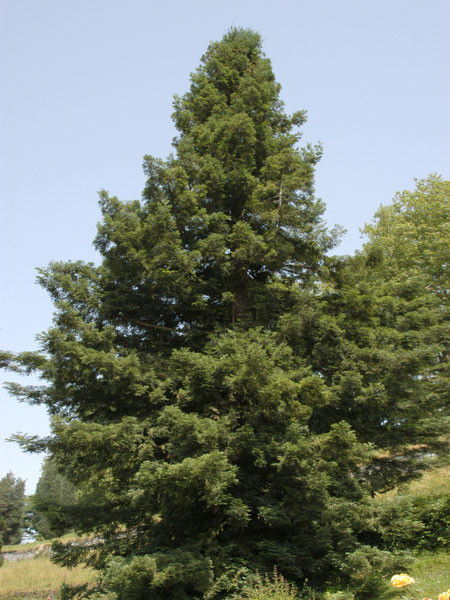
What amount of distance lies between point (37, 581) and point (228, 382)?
20.0m

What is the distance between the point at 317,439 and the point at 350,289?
4.27 m

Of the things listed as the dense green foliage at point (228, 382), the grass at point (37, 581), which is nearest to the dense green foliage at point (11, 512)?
the grass at point (37, 581)

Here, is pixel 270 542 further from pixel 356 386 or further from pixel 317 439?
pixel 356 386

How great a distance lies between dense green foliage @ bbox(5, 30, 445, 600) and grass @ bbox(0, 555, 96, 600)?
11189 millimetres

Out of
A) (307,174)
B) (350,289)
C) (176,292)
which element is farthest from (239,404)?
(307,174)

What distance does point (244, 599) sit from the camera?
7.23 meters

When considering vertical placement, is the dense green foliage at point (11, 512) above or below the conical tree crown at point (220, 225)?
below

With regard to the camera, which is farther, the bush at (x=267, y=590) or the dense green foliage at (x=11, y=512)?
the dense green foliage at (x=11, y=512)

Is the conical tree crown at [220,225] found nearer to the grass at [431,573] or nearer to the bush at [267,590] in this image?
the bush at [267,590]

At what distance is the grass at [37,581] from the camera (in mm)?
17750

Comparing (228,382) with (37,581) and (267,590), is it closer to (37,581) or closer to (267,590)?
(267,590)

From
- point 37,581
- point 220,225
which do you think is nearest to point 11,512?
point 37,581

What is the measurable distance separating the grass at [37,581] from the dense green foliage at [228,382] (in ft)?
36.7

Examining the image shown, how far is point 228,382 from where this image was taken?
811 cm
